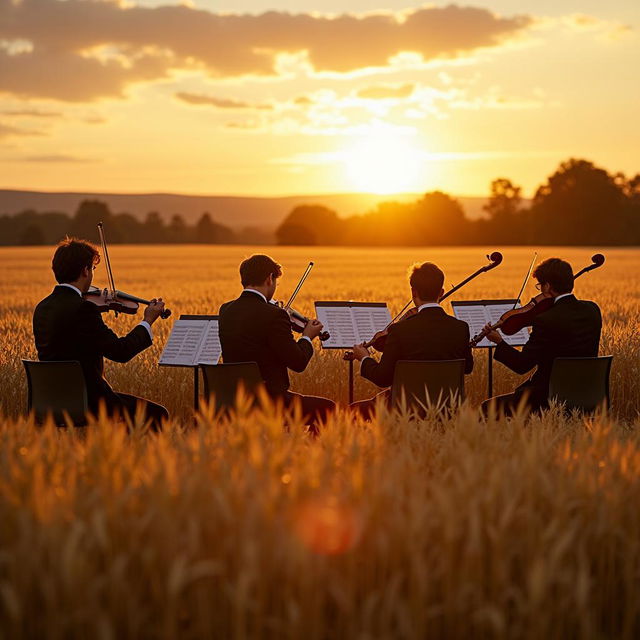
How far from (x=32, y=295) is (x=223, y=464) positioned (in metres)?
19.7

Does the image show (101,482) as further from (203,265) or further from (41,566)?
(203,265)

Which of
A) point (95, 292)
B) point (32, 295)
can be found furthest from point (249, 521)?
point (32, 295)

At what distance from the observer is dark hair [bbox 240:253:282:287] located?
6.71 m

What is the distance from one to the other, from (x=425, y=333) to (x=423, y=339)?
0.05 metres

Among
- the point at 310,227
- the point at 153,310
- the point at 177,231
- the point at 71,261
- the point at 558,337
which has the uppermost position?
the point at 310,227

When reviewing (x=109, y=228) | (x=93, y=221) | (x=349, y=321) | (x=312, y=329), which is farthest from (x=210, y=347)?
(x=93, y=221)

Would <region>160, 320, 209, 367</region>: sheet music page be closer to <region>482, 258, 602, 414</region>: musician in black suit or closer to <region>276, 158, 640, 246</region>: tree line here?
<region>482, 258, 602, 414</region>: musician in black suit

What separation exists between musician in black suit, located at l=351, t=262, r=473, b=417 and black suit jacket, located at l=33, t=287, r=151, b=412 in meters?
1.86

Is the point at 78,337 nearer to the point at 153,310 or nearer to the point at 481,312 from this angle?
the point at 153,310

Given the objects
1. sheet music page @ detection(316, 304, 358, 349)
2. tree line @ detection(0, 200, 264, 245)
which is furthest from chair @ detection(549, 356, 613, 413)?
tree line @ detection(0, 200, 264, 245)

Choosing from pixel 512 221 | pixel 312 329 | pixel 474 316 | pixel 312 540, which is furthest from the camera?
pixel 512 221

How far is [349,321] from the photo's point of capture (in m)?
7.62

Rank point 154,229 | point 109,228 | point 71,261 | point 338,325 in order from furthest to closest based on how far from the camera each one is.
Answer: point 154,229, point 109,228, point 338,325, point 71,261

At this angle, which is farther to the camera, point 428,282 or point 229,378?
point 428,282
